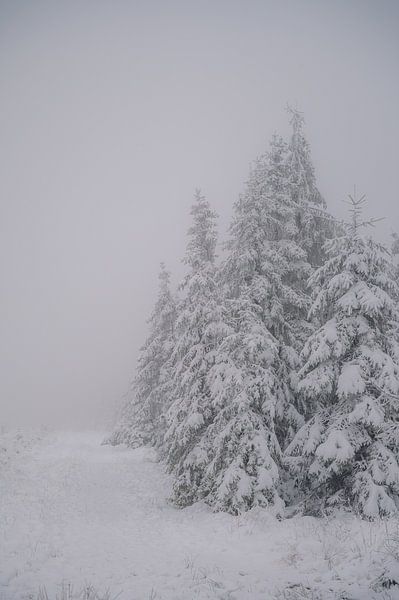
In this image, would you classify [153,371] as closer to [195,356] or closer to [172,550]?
[195,356]

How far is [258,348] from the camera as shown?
14.0 m

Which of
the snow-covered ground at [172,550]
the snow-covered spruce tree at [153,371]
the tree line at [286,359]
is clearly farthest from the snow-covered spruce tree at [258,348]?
the snow-covered spruce tree at [153,371]

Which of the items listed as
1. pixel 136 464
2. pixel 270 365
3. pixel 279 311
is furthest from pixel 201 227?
pixel 136 464

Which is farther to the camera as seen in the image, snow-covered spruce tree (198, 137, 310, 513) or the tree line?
snow-covered spruce tree (198, 137, 310, 513)

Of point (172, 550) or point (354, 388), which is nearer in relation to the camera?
point (172, 550)

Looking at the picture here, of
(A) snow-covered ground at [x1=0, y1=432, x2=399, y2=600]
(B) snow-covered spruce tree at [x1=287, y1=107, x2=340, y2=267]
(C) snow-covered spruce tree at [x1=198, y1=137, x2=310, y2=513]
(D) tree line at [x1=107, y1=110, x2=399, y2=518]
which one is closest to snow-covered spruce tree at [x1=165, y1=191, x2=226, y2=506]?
(D) tree line at [x1=107, y1=110, x2=399, y2=518]

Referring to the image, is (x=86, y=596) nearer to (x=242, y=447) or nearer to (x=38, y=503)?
(x=242, y=447)

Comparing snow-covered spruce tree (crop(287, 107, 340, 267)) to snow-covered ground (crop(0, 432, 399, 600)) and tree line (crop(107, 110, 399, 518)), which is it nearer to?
tree line (crop(107, 110, 399, 518))

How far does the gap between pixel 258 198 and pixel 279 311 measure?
4963mm

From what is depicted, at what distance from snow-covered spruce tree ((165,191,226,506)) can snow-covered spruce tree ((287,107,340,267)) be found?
13.4ft

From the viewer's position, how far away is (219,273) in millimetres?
17109

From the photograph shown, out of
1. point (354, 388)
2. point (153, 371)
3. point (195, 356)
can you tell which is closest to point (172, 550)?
point (354, 388)

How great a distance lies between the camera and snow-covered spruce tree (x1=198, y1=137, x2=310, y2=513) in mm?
12680

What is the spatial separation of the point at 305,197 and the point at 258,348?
8097mm
